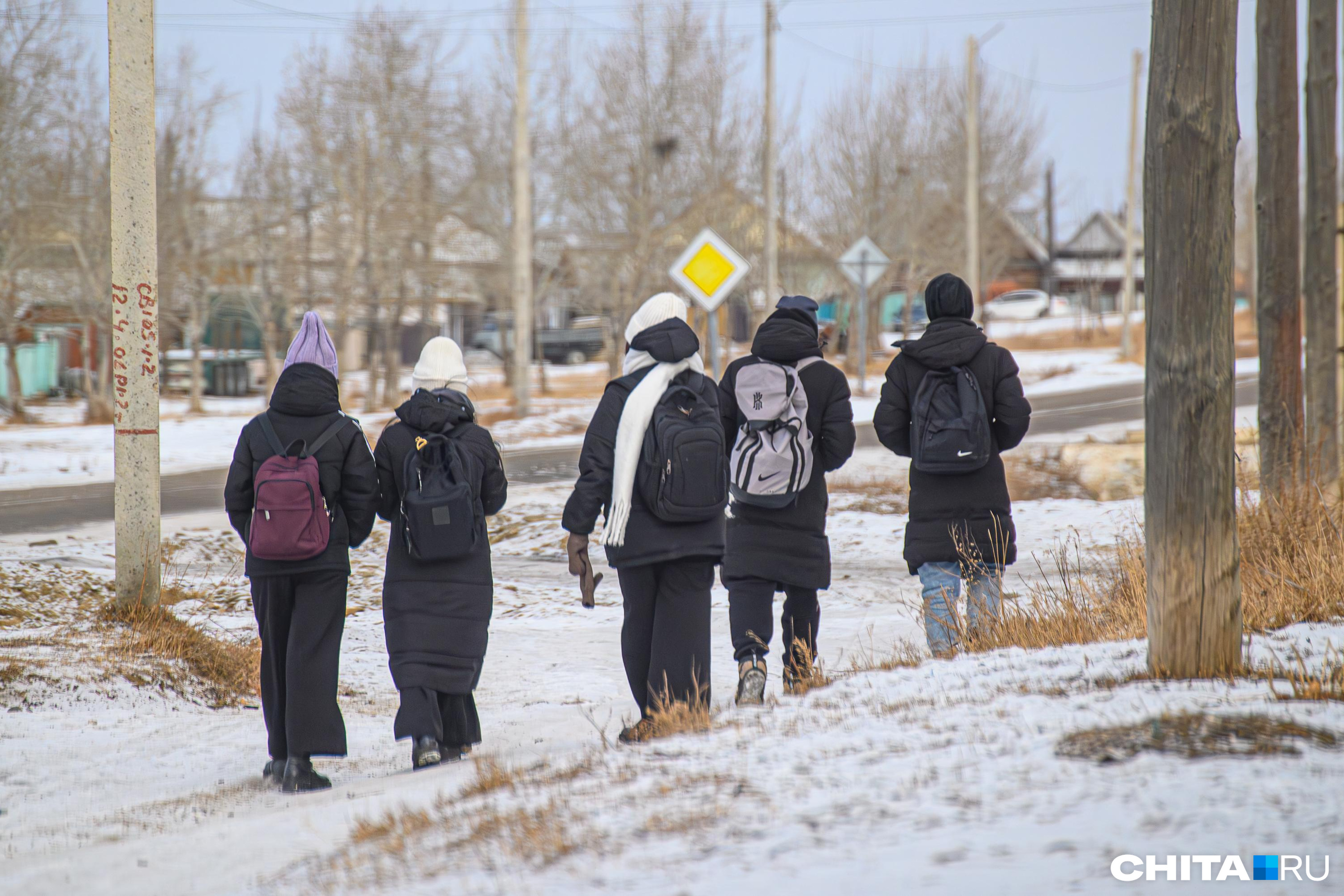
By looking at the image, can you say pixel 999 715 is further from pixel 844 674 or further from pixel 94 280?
pixel 94 280

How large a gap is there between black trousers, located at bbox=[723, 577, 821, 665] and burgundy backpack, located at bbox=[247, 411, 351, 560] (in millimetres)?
1583

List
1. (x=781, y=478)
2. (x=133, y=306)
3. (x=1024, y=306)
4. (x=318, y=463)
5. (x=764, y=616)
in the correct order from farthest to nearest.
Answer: (x=1024, y=306), (x=133, y=306), (x=764, y=616), (x=781, y=478), (x=318, y=463)

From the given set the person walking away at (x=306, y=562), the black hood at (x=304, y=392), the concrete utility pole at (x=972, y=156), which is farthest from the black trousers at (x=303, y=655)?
the concrete utility pole at (x=972, y=156)

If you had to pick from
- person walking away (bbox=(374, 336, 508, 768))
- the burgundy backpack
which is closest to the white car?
person walking away (bbox=(374, 336, 508, 768))

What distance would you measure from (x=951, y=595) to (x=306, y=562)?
A: 2563 mm

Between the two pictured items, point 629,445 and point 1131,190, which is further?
point 1131,190

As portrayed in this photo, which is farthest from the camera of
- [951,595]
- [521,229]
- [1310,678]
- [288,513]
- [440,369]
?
[521,229]

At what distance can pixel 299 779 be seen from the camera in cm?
460

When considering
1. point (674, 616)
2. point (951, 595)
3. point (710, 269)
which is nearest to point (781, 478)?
point (674, 616)

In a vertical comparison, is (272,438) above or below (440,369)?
below

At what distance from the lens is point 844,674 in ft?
15.9

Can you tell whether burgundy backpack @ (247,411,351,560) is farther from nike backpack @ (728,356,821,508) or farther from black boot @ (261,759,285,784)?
nike backpack @ (728,356,821,508)

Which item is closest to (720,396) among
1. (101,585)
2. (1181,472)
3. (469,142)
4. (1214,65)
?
(1181,472)

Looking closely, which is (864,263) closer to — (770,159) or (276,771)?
(770,159)
